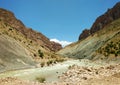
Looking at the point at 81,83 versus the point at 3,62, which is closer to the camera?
the point at 81,83

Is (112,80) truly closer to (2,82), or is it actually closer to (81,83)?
(81,83)

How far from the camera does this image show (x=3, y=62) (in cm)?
4894

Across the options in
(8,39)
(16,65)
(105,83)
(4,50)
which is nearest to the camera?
(105,83)

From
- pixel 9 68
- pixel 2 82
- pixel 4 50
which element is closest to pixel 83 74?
pixel 2 82

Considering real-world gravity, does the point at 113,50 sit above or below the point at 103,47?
below

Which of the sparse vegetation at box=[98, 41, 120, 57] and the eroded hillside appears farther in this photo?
the eroded hillside

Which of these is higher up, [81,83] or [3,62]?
[3,62]

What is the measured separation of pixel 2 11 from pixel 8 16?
14.6 ft

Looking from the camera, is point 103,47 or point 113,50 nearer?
point 113,50

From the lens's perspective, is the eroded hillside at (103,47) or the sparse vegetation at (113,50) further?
the eroded hillside at (103,47)

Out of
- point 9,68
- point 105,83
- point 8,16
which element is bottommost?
point 105,83

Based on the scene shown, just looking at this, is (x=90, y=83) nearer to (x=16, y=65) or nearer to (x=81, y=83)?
(x=81, y=83)

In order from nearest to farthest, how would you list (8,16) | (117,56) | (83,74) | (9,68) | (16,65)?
(83,74) < (9,68) < (16,65) < (117,56) < (8,16)

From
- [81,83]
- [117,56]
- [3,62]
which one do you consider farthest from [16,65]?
[81,83]
